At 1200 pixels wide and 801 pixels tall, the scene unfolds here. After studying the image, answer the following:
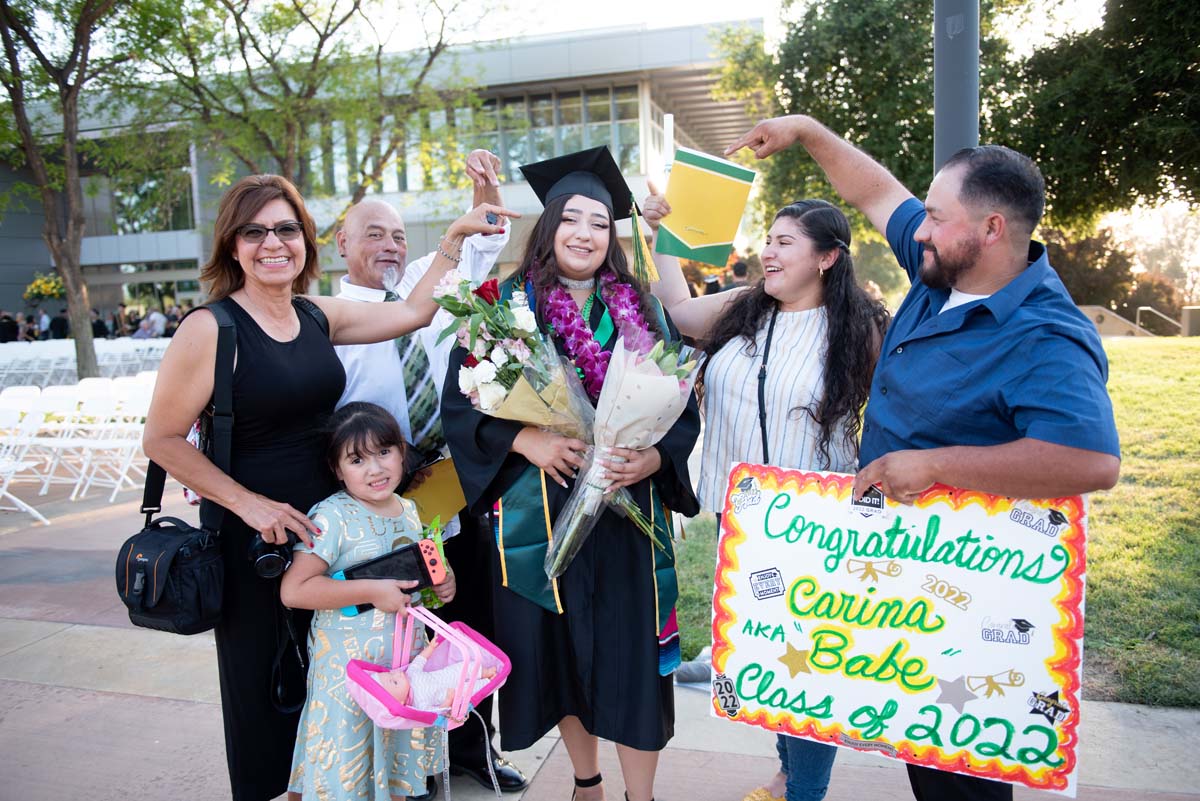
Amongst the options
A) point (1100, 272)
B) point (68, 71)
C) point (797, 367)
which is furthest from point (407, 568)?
point (1100, 272)

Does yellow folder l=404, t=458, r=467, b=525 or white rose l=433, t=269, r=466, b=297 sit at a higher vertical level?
white rose l=433, t=269, r=466, b=297

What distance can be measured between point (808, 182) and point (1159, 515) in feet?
30.7

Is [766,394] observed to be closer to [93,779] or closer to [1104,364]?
[1104,364]

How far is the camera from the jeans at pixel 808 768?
251 cm

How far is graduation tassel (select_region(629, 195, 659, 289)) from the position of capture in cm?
253

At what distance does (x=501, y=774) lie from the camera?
2938mm

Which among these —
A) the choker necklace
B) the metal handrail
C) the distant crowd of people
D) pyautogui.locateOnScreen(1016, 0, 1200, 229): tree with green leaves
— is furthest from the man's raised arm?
the metal handrail

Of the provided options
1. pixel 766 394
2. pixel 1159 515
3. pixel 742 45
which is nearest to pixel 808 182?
pixel 742 45

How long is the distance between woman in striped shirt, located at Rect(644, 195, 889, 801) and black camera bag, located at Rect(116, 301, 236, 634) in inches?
56.6

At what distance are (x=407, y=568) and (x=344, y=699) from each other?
16.2 inches

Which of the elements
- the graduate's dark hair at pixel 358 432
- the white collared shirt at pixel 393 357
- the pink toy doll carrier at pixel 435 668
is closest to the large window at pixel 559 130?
the white collared shirt at pixel 393 357

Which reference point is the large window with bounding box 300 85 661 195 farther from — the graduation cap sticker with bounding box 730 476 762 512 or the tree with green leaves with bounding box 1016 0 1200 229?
the graduation cap sticker with bounding box 730 476 762 512

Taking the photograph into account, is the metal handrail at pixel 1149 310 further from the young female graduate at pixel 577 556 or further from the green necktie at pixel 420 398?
the green necktie at pixel 420 398

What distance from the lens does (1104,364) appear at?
181cm
